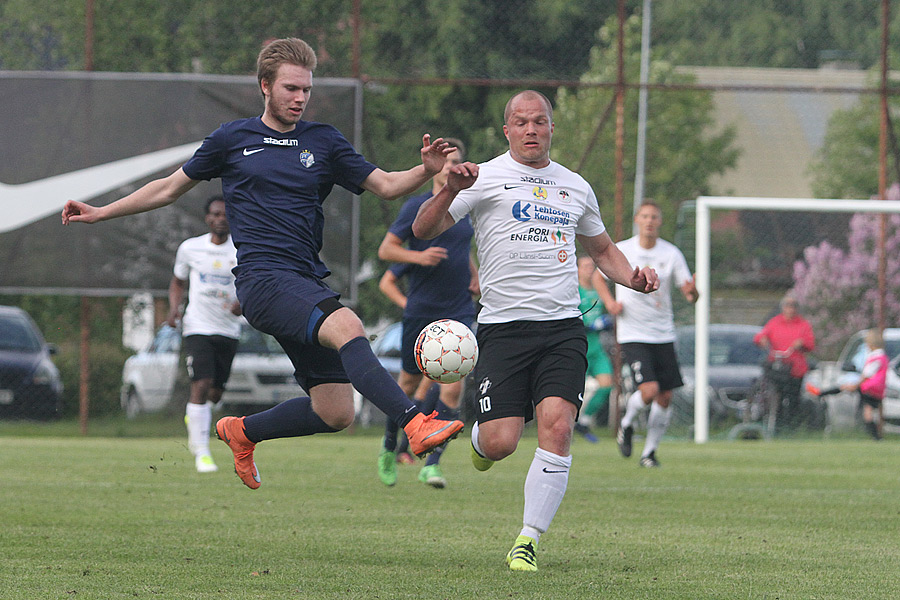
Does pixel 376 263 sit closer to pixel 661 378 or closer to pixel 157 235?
pixel 157 235

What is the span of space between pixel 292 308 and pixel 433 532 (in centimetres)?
179

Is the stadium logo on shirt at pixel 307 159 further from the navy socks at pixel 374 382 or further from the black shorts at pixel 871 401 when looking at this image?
the black shorts at pixel 871 401

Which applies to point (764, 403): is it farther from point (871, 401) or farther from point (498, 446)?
point (498, 446)

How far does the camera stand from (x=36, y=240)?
14.6 meters

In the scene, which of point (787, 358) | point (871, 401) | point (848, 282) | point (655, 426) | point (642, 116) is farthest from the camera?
point (642, 116)

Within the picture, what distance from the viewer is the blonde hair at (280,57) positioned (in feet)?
18.3

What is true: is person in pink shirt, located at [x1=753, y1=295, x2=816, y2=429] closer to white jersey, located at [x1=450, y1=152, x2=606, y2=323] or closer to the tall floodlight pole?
the tall floodlight pole

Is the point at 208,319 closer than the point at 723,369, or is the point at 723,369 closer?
the point at 208,319

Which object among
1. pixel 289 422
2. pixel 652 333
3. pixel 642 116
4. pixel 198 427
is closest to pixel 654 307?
pixel 652 333

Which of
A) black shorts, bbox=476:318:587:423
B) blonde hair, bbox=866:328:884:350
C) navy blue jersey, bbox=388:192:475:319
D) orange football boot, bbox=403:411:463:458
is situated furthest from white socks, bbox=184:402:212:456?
blonde hair, bbox=866:328:884:350

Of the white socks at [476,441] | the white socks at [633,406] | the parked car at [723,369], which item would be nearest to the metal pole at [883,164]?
the parked car at [723,369]

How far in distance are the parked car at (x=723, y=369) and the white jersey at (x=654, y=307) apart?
16.7 ft

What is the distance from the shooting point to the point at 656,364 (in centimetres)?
1093

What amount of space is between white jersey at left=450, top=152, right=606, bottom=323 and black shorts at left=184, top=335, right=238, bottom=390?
16.5 ft
